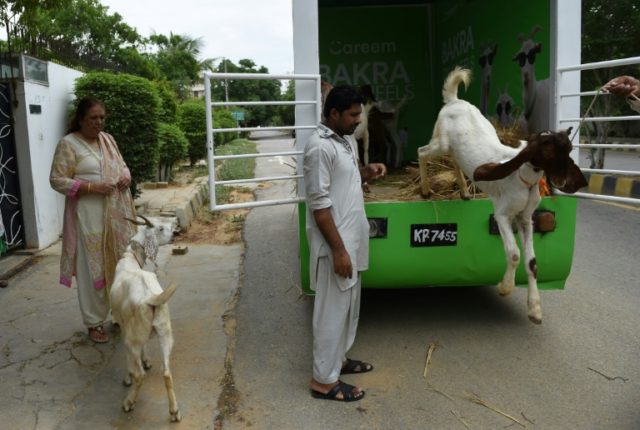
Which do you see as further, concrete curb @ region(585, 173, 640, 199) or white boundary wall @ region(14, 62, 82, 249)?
concrete curb @ region(585, 173, 640, 199)

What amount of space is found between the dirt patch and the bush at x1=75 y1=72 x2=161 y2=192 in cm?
111

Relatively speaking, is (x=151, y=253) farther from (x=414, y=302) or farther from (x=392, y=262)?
(x=414, y=302)

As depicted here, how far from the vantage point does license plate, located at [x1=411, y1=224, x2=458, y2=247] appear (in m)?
4.00

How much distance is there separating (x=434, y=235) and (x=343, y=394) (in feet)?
4.22

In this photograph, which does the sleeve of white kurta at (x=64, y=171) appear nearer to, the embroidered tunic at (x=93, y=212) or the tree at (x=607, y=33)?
the embroidered tunic at (x=93, y=212)

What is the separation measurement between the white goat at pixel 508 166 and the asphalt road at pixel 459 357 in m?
0.52

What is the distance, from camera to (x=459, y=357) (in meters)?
3.96

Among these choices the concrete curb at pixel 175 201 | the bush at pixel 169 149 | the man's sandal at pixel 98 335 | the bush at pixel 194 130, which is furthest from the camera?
the bush at pixel 194 130

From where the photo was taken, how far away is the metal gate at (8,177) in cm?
645

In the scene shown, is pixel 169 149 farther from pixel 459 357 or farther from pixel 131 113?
pixel 459 357

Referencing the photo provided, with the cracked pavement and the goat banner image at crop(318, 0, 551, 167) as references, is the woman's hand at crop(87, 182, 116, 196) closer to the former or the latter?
the cracked pavement

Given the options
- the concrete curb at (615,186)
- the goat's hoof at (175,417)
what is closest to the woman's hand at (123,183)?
the goat's hoof at (175,417)

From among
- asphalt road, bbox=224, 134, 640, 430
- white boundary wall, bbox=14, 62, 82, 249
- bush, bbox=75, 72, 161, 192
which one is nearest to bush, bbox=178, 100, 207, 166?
bush, bbox=75, 72, 161, 192

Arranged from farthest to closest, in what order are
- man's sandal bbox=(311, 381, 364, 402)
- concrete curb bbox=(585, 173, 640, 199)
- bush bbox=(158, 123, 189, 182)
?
bush bbox=(158, 123, 189, 182) → concrete curb bbox=(585, 173, 640, 199) → man's sandal bbox=(311, 381, 364, 402)
